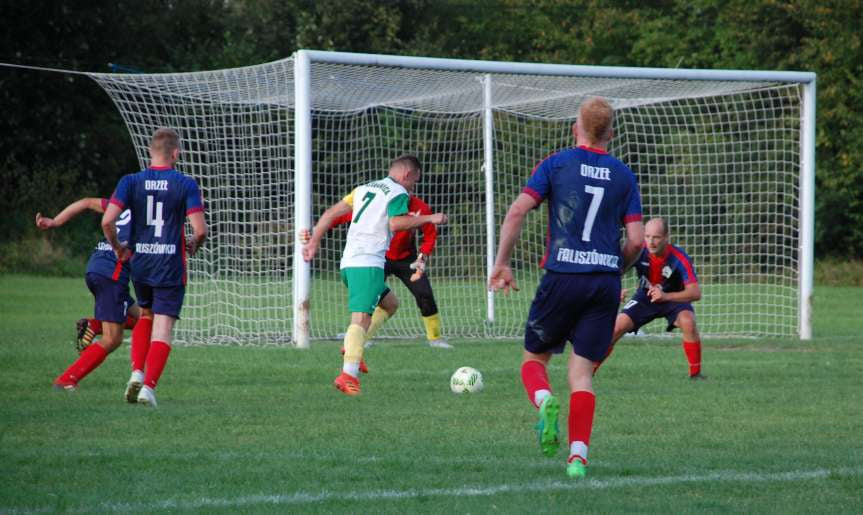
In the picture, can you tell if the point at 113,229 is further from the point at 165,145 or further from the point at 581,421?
the point at 581,421

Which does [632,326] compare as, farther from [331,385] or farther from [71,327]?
[71,327]

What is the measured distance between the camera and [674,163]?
65.9ft

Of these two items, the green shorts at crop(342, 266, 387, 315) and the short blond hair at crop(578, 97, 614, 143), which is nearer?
the short blond hair at crop(578, 97, 614, 143)

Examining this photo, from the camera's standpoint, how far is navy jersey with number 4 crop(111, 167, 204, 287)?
28.0ft

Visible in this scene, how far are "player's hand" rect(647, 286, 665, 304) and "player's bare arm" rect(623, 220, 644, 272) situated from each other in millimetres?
4072

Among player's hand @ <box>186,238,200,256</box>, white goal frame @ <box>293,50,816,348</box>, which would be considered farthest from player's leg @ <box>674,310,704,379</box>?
player's hand @ <box>186,238,200,256</box>

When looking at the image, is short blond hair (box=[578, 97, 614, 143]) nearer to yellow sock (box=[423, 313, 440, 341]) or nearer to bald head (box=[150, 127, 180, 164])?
bald head (box=[150, 127, 180, 164])

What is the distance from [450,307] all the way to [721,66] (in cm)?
1907

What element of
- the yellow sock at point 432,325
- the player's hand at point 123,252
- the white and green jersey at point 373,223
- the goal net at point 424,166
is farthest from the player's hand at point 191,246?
the yellow sock at point 432,325

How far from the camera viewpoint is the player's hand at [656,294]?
33.3 ft

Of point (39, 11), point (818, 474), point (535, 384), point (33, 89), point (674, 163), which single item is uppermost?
point (39, 11)

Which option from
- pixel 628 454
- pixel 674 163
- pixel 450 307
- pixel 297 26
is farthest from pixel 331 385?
pixel 297 26

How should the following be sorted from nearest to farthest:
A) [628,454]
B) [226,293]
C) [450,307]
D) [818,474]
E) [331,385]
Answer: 1. [818,474]
2. [628,454]
3. [331,385]
4. [226,293]
5. [450,307]

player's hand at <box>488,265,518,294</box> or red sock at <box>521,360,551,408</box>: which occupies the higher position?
player's hand at <box>488,265,518,294</box>
